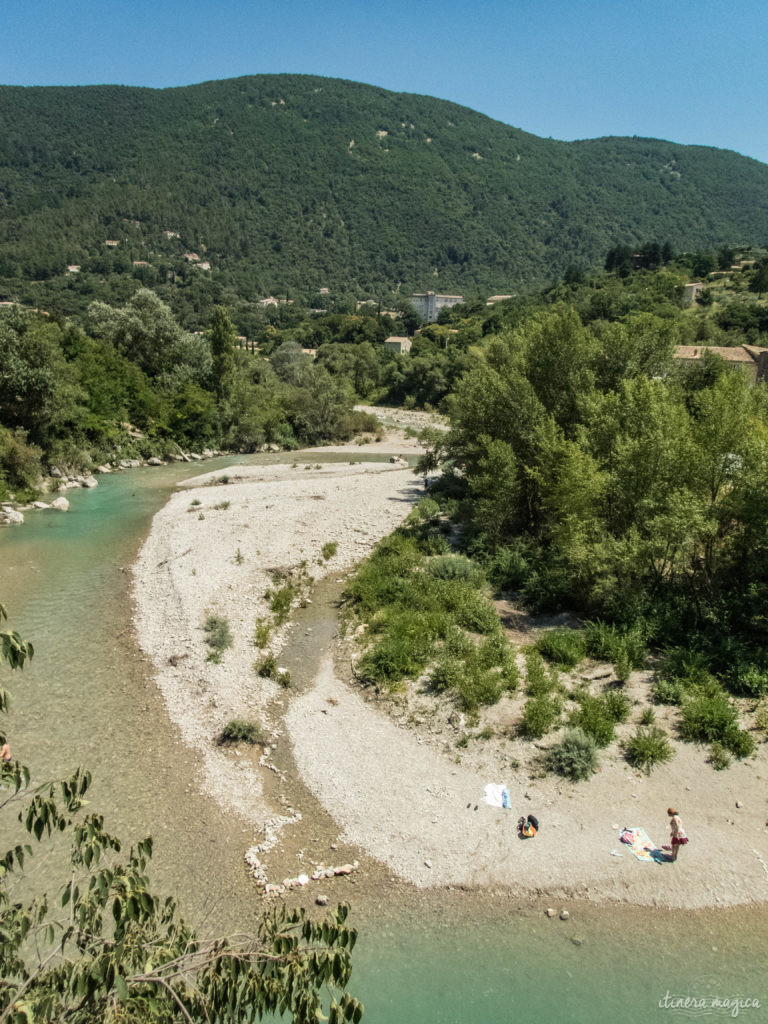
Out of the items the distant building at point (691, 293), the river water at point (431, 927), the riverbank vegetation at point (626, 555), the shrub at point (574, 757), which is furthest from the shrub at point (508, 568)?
the distant building at point (691, 293)

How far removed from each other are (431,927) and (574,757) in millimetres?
4152

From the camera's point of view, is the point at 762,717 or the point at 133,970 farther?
the point at 762,717

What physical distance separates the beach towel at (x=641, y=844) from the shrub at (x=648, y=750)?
4.97 feet

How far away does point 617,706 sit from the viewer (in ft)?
41.1

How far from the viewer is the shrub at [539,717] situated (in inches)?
476

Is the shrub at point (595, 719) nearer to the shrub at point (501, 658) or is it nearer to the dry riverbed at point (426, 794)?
the dry riverbed at point (426, 794)

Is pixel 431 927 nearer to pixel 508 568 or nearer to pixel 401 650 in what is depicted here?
pixel 401 650

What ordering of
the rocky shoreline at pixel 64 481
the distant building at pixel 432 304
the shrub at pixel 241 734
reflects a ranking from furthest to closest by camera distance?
1. the distant building at pixel 432 304
2. the rocky shoreline at pixel 64 481
3. the shrub at pixel 241 734

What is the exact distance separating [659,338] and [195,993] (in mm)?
24140

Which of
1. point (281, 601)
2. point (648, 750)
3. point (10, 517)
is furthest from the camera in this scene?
point (10, 517)

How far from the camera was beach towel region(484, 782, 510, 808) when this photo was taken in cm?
1061

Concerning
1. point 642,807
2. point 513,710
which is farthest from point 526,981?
point 513,710

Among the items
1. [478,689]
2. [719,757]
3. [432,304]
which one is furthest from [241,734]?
[432,304]

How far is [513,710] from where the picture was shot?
13.0 m
